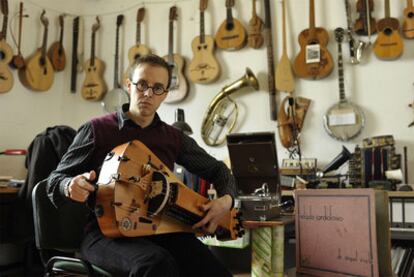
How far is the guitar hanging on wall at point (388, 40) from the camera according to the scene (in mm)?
2996

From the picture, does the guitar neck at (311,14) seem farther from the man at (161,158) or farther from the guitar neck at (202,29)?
the man at (161,158)

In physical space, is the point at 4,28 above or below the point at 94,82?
Answer: above

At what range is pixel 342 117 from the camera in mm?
3131

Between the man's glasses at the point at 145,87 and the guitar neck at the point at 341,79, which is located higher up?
the guitar neck at the point at 341,79

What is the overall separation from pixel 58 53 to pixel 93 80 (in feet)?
1.33

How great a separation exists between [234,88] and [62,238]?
2195mm

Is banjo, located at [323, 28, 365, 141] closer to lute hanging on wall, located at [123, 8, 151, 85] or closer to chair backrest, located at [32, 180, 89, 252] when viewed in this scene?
lute hanging on wall, located at [123, 8, 151, 85]

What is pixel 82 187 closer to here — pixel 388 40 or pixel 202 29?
pixel 388 40

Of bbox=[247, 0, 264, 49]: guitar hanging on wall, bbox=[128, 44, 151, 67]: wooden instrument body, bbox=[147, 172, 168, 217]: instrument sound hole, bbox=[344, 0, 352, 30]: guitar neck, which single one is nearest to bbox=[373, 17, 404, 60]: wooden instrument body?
bbox=[344, 0, 352, 30]: guitar neck

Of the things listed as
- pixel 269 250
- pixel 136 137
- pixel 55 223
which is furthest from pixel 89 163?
pixel 269 250

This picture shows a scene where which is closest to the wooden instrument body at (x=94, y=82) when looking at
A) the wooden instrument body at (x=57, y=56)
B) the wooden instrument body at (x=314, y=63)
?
the wooden instrument body at (x=57, y=56)

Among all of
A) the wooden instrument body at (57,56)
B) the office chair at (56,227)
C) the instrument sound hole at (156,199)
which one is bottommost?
the office chair at (56,227)

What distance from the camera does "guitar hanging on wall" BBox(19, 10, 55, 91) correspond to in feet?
12.0

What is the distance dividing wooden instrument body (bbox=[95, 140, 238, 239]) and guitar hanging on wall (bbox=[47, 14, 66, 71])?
299 cm
